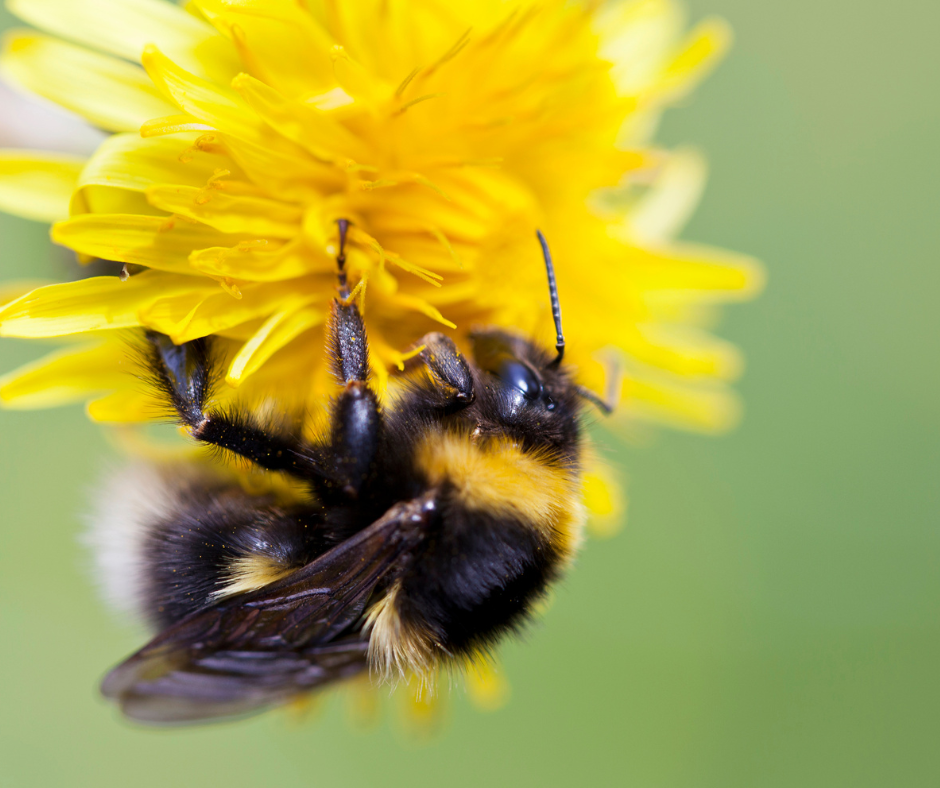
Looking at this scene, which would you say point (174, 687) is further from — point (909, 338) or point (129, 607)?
point (909, 338)

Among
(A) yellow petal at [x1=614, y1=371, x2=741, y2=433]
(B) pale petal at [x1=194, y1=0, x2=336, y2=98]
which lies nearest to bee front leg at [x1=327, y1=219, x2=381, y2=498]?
(B) pale petal at [x1=194, y1=0, x2=336, y2=98]

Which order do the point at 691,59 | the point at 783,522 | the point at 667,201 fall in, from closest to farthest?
1. the point at 691,59
2. the point at 667,201
3. the point at 783,522

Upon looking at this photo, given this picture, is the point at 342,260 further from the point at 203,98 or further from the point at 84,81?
the point at 84,81

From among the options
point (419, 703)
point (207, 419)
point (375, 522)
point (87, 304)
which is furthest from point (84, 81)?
point (419, 703)

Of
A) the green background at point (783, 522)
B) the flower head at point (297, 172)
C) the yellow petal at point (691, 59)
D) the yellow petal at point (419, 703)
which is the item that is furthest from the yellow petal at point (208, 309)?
the green background at point (783, 522)

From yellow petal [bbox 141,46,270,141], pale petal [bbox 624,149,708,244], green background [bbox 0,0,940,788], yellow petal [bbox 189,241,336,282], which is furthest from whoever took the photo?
green background [bbox 0,0,940,788]

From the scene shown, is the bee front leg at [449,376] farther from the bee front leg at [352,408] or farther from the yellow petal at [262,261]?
the yellow petal at [262,261]

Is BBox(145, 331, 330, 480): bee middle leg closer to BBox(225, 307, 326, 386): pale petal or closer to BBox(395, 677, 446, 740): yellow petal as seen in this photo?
BBox(225, 307, 326, 386): pale petal

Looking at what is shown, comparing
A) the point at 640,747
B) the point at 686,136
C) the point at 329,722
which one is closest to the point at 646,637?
the point at 640,747
